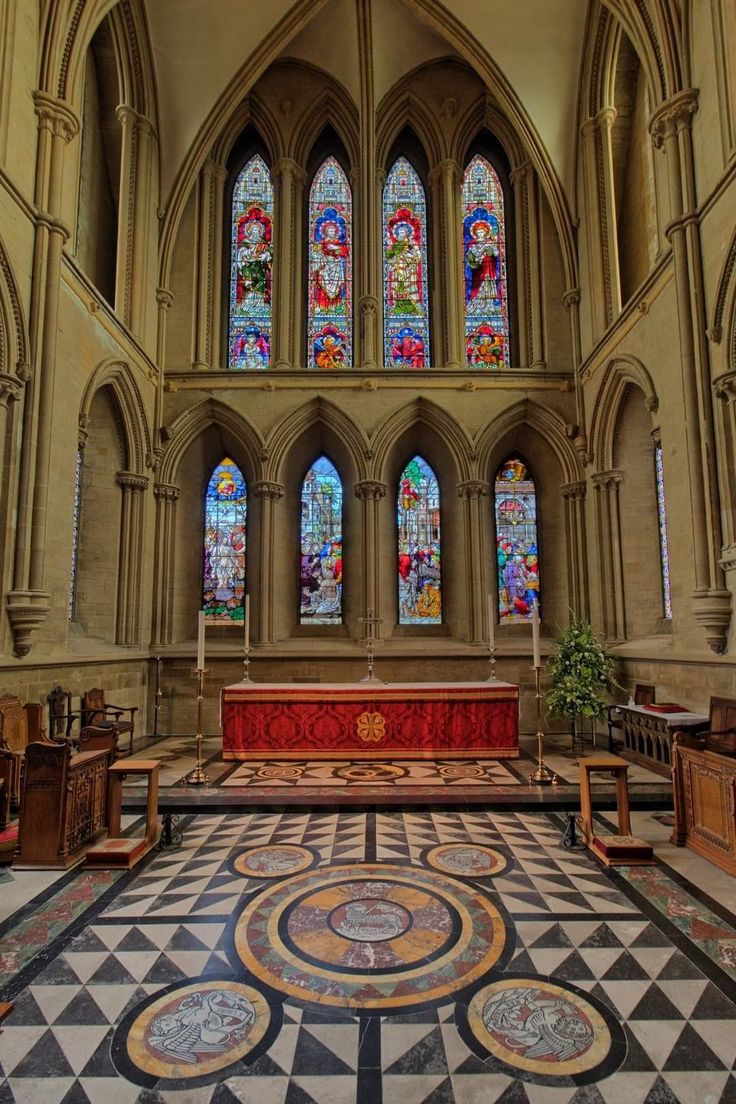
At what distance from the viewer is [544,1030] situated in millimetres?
3012

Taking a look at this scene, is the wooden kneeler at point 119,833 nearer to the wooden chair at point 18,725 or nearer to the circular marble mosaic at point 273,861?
the circular marble mosaic at point 273,861

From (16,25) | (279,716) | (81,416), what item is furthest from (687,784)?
(16,25)

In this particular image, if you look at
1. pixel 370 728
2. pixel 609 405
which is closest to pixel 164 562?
pixel 370 728

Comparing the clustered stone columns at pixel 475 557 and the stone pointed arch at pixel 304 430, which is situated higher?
the stone pointed arch at pixel 304 430

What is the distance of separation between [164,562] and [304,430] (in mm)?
3559

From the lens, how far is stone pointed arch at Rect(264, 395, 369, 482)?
12492mm

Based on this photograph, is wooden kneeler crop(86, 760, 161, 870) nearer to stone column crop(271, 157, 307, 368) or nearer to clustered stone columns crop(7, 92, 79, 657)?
clustered stone columns crop(7, 92, 79, 657)

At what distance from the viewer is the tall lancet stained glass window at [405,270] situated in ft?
43.7

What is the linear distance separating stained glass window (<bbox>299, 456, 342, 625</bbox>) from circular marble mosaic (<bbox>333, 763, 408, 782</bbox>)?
4268mm

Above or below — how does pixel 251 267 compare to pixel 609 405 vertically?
above

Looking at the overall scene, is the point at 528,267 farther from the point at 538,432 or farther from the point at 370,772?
the point at 370,772

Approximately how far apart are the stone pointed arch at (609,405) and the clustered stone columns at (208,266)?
7141 mm

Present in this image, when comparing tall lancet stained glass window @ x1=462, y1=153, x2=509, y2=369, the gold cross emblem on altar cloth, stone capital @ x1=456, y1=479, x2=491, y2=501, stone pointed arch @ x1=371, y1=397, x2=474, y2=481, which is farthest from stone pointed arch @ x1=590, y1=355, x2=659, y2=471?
the gold cross emblem on altar cloth

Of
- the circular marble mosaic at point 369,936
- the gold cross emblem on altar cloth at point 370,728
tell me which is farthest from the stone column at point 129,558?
the circular marble mosaic at point 369,936
